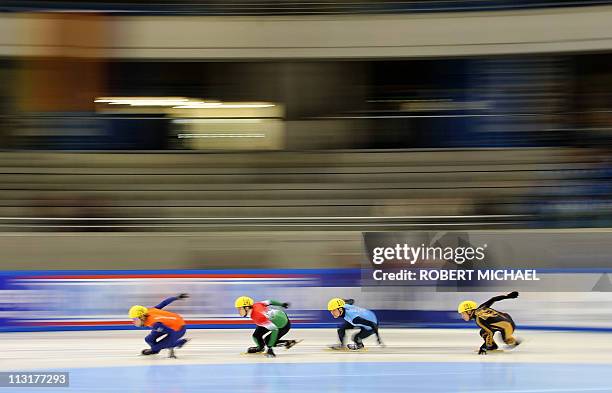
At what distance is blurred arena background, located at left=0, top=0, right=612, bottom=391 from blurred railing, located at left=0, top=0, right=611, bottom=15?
0.10 feet

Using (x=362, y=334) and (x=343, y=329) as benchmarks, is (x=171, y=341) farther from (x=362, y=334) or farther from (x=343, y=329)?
(x=362, y=334)

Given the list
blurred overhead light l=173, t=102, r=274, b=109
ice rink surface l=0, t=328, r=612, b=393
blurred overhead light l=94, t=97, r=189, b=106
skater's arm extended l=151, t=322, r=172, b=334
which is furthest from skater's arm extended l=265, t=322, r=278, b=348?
blurred overhead light l=94, t=97, r=189, b=106

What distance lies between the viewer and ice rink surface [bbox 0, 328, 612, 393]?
7008 millimetres

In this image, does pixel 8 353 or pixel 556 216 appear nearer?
pixel 8 353

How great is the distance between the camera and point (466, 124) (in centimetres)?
1409

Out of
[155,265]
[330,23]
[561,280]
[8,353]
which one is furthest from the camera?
[330,23]

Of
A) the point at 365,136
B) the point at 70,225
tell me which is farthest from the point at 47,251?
the point at 365,136

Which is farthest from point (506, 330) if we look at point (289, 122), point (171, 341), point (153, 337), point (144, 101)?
point (144, 101)

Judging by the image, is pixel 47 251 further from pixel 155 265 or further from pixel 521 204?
pixel 521 204

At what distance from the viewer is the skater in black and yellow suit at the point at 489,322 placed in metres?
8.05

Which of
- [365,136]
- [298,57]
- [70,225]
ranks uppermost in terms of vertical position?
[298,57]

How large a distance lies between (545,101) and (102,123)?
7.26 m

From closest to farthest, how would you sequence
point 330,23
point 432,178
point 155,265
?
point 155,265 → point 432,178 → point 330,23

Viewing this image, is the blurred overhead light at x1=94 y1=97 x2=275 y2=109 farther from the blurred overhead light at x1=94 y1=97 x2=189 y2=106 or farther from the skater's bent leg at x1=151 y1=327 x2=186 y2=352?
the skater's bent leg at x1=151 y1=327 x2=186 y2=352
